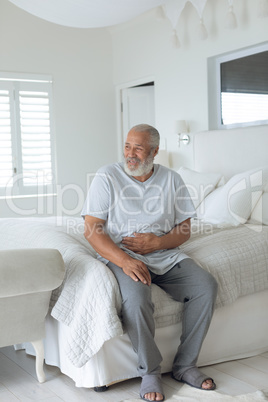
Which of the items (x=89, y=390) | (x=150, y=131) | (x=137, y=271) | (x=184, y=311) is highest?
(x=150, y=131)

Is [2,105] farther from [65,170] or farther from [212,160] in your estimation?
[212,160]

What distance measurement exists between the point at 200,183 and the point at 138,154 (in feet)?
4.94

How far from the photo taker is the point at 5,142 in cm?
605

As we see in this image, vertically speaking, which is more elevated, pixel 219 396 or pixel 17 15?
pixel 17 15

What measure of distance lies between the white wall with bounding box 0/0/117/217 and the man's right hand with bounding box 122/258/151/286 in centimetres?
384

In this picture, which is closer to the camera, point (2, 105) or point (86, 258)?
point (86, 258)

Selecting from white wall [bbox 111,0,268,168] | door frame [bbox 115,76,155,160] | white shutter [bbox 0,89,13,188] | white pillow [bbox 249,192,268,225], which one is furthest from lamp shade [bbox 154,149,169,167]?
white pillow [bbox 249,192,268,225]

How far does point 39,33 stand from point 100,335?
4.72m

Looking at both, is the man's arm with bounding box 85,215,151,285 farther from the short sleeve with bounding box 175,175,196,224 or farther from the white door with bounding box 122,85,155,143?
the white door with bounding box 122,85,155,143

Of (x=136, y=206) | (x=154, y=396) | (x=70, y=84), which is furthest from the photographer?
(x=70, y=84)

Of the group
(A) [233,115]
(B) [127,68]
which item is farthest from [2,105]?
(A) [233,115]

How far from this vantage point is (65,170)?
642 cm

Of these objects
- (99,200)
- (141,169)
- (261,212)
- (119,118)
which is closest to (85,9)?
(141,169)

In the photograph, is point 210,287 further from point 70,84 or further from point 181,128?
point 70,84
